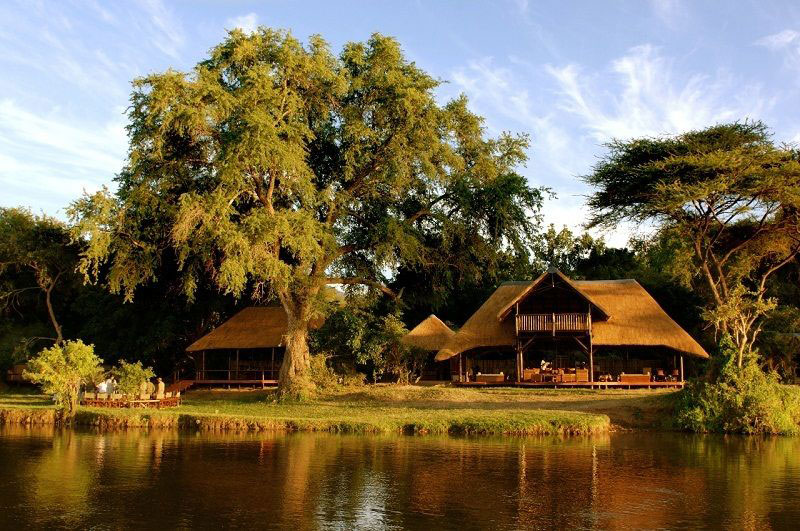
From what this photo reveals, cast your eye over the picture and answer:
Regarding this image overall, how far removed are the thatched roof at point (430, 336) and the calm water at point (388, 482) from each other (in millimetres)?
13400

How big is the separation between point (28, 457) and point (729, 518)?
13589 mm

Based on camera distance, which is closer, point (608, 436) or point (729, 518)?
point (729, 518)

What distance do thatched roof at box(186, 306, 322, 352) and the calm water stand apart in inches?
604

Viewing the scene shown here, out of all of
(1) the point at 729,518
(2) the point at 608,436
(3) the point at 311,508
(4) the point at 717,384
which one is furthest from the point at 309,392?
(1) the point at 729,518

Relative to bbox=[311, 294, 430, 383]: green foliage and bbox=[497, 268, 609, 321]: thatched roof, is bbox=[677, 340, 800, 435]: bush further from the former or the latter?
bbox=[311, 294, 430, 383]: green foliage

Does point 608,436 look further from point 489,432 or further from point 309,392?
point 309,392

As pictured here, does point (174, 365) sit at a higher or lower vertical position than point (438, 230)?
lower

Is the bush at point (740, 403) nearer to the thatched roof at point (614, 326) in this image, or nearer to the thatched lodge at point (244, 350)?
the thatched roof at point (614, 326)

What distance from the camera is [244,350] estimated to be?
40.4 metres

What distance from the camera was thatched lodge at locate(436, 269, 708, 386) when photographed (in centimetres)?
3375

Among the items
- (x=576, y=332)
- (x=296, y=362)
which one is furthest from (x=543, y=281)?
(x=296, y=362)

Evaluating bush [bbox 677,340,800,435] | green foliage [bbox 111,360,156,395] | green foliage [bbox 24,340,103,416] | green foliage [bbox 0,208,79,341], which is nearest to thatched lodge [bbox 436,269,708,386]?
bush [bbox 677,340,800,435]

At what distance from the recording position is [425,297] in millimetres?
37344

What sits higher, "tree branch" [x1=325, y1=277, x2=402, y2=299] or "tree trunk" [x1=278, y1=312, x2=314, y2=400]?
"tree branch" [x1=325, y1=277, x2=402, y2=299]
